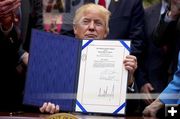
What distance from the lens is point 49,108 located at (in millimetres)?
2074

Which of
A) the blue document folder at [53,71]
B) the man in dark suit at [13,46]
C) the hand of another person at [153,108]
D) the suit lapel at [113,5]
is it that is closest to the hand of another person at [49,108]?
the blue document folder at [53,71]

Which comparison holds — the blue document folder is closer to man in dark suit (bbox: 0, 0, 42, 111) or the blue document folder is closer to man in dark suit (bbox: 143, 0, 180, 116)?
man in dark suit (bbox: 0, 0, 42, 111)

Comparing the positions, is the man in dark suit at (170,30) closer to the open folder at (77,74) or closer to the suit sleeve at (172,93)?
the suit sleeve at (172,93)

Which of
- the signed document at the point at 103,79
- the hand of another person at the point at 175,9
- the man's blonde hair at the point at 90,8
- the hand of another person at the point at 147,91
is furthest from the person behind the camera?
the man's blonde hair at the point at 90,8

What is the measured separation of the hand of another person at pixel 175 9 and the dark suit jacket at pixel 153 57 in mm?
189

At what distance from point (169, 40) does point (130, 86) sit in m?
0.45

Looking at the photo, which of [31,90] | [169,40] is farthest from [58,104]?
[169,40]

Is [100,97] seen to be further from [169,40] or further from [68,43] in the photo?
[169,40]

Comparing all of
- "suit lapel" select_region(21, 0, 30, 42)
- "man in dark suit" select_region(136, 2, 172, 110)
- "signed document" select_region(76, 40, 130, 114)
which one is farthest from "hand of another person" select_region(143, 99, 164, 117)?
"suit lapel" select_region(21, 0, 30, 42)

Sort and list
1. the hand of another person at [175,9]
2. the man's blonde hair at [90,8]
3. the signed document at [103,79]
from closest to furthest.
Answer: the signed document at [103,79]
the hand of another person at [175,9]
the man's blonde hair at [90,8]

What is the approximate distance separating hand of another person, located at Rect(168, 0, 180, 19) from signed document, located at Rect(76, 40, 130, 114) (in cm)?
42

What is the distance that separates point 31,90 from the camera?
2.11 metres

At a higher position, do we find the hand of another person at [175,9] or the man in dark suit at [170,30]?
the hand of another person at [175,9]

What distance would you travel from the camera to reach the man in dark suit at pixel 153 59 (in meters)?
2.56
